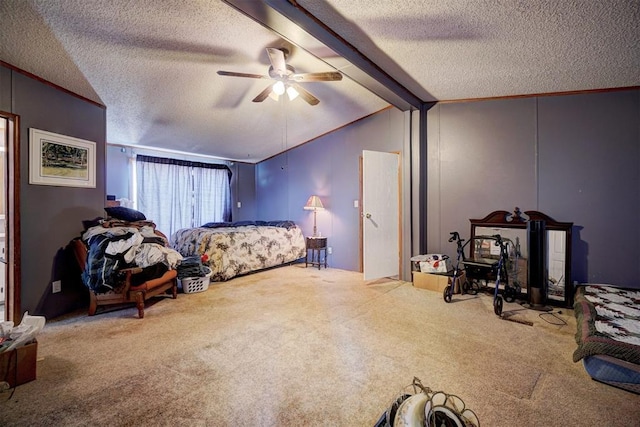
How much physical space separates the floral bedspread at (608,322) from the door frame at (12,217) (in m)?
4.47

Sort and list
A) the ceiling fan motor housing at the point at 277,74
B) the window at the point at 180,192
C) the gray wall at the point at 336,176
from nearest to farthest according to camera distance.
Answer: the ceiling fan motor housing at the point at 277,74 → the gray wall at the point at 336,176 → the window at the point at 180,192

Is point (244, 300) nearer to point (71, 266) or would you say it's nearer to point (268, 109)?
point (71, 266)

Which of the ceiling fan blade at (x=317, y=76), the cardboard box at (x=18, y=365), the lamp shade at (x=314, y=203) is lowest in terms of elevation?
the cardboard box at (x=18, y=365)

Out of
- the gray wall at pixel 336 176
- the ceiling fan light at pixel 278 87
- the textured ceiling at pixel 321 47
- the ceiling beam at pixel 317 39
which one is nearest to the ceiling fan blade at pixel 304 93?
the ceiling fan light at pixel 278 87

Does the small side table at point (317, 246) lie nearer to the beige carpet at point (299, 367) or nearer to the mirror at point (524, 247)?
the beige carpet at point (299, 367)

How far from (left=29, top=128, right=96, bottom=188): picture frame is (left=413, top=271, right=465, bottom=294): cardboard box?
165 inches

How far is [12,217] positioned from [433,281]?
4.52m

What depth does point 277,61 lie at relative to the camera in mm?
2771

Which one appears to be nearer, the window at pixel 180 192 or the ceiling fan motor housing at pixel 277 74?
the ceiling fan motor housing at pixel 277 74

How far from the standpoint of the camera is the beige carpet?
1549mm

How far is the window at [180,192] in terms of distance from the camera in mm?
5758

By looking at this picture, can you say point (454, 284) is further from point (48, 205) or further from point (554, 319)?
point (48, 205)

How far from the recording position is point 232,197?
7051mm

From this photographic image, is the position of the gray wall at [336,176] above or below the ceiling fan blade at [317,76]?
below
